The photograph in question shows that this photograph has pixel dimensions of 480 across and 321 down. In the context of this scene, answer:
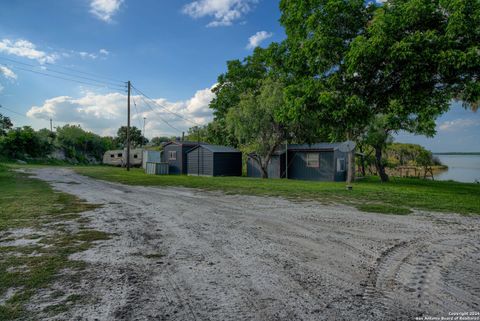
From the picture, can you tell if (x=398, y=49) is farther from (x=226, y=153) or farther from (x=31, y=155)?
(x=31, y=155)

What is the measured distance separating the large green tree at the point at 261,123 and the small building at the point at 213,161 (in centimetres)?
275

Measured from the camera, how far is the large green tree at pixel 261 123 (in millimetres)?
18453

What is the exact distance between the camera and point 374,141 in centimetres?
1800

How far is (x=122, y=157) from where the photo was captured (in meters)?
38.8

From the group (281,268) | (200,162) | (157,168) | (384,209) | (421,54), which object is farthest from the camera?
(157,168)

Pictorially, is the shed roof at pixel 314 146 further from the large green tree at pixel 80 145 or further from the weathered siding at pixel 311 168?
the large green tree at pixel 80 145

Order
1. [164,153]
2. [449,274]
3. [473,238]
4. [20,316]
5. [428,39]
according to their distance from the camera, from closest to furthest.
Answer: [20,316], [449,274], [473,238], [428,39], [164,153]

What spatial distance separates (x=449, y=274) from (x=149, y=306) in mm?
3155

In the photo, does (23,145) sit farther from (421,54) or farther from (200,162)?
(421,54)

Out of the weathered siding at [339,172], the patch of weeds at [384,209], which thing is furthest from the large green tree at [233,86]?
the patch of weeds at [384,209]

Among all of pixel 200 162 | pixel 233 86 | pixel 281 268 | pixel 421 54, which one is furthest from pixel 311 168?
pixel 281 268

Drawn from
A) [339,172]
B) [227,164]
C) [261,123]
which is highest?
[261,123]

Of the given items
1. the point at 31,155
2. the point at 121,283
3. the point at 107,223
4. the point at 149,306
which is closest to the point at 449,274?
the point at 149,306

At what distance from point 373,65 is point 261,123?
9.15 m
